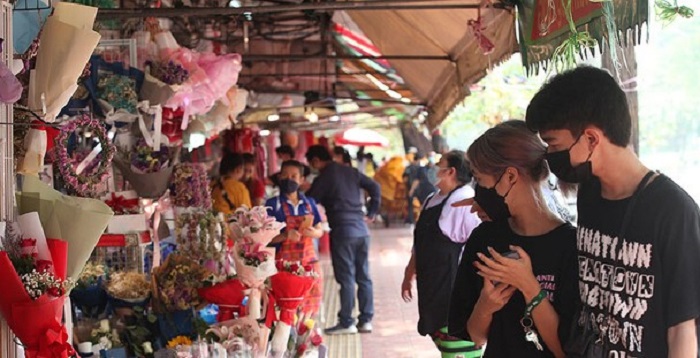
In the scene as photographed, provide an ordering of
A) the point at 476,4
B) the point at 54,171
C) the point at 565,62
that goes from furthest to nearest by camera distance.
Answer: the point at 476,4, the point at 54,171, the point at 565,62

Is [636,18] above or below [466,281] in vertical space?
above

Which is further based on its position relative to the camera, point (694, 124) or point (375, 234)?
point (375, 234)

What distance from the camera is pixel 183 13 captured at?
5406 millimetres

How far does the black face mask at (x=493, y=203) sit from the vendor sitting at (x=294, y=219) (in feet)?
16.7

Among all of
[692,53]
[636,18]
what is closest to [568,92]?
[636,18]

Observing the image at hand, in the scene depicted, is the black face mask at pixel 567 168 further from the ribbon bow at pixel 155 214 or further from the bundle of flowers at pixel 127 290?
the ribbon bow at pixel 155 214

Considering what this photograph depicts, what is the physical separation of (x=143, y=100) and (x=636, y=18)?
13.0 feet

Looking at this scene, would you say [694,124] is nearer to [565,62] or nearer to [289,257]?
[289,257]

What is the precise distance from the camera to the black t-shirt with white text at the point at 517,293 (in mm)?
2900

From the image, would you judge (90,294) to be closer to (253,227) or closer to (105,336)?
(105,336)

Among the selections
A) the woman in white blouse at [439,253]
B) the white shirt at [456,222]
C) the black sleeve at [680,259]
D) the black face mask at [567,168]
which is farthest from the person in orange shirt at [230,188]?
the black sleeve at [680,259]

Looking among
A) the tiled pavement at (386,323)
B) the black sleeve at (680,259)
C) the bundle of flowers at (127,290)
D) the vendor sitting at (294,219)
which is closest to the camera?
the black sleeve at (680,259)

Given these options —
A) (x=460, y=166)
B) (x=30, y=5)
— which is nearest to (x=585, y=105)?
(x=30, y=5)

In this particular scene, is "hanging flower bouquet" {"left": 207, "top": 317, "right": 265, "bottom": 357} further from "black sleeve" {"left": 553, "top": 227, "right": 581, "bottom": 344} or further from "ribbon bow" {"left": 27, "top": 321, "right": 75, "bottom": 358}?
"black sleeve" {"left": 553, "top": 227, "right": 581, "bottom": 344}
